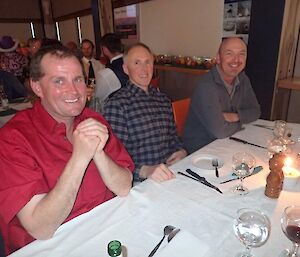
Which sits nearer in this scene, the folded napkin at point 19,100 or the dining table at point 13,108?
the dining table at point 13,108

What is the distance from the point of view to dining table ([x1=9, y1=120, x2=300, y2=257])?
0.82 m

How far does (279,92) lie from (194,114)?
2263 mm

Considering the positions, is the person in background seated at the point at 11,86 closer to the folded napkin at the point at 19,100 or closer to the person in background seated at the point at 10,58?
the folded napkin at the point at 19,100

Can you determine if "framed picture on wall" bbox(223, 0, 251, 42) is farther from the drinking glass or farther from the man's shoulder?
the man's shoulder

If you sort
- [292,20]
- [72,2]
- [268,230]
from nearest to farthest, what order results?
[268,230] < [292,20] < [72,2]

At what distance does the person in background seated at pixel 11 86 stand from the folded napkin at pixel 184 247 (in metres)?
3.24

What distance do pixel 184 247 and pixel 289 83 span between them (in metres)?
3.33

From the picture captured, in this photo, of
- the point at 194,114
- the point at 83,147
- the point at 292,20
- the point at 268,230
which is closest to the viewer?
the point at 268,230

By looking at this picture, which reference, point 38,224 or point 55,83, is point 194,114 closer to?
point 55,83

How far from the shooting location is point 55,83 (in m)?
1.11

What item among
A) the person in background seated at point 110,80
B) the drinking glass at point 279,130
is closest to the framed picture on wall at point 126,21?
the person in background seated at point 110,80

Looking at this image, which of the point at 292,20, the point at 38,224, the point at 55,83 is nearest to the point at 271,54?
the point at 292,20

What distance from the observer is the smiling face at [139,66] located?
180 centimetres

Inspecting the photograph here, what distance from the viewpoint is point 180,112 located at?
2.13m
